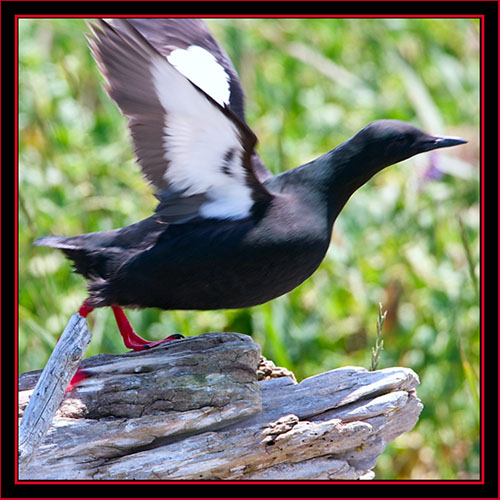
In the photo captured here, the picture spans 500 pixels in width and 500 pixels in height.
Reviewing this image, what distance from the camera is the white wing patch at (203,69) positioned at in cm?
451

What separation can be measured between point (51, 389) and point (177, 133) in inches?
45.5

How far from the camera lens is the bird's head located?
164 inches

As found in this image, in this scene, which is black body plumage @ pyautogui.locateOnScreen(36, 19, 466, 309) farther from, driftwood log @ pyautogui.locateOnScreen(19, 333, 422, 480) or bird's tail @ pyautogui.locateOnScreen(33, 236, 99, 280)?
driftwood log @ pyautogui.locateOnScreen(19, 333, 422, 480)

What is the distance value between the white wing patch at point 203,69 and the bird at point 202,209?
20.8 inches

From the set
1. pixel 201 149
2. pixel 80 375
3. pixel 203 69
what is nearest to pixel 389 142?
pixel 201 149

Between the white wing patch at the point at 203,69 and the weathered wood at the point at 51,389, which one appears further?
the white wing patch at the point at 203,69

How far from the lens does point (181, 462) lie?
3.74m

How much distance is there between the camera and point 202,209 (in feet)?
13.1

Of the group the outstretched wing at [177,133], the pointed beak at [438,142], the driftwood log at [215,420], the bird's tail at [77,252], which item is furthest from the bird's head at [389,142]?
the bird's tail at [77,252]

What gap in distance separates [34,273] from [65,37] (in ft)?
9.12

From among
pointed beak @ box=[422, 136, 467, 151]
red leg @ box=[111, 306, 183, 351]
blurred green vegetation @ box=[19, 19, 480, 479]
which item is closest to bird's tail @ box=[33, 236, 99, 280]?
red leg @ box=[111, 306, 183, 351]

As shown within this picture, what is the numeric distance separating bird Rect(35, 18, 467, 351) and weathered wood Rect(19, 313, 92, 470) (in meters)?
0.28

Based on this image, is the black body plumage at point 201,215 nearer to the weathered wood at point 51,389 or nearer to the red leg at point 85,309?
the red leg at point 85,309

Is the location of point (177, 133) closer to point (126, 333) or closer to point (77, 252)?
point (77, 252)
